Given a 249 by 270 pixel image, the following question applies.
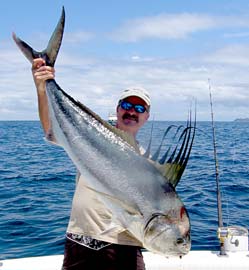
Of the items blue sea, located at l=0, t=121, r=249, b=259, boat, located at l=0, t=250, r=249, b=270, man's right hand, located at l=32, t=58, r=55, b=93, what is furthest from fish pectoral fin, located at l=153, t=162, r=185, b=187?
boat, located at l=0, t=250, r=249, b=270

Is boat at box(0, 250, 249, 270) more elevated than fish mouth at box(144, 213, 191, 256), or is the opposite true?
fish mouth at box(144, 213, 191, 256)

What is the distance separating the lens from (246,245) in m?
5.27

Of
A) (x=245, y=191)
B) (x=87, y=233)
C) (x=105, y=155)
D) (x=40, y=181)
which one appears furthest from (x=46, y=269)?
(x=40, y=181)

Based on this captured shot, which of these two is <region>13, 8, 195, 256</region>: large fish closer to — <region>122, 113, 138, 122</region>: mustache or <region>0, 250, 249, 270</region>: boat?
<region>122, 113, 138, 122</region>: mustache

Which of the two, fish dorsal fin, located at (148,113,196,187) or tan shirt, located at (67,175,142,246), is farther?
tan shirt, located at (67,175,142,246)

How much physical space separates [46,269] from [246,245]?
2295mm

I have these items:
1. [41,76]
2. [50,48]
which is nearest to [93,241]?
[41,76]

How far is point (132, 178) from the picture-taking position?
227 centimetres

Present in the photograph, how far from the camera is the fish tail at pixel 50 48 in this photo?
2736mm

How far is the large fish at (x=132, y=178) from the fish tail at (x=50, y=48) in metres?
0.44

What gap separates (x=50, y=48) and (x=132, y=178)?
104 cm

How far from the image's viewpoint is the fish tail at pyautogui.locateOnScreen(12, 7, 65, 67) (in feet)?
8.98

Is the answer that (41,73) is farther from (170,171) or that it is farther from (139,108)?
(170,171)

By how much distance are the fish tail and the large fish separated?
436mm
